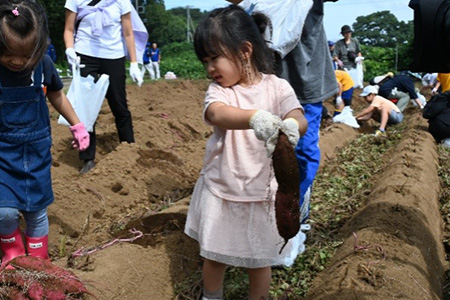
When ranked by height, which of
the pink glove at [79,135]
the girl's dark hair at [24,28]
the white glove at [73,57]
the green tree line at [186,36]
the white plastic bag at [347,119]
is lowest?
the green tree line at [186,36]

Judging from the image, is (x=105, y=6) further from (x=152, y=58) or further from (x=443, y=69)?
(x=152, y=58)

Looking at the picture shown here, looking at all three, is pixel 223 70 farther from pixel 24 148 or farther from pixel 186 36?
pixel 186 36

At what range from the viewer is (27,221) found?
2.78m

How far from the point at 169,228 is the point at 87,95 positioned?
1783 millimetres

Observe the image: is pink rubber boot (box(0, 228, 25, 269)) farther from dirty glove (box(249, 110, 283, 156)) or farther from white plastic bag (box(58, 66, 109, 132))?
white plastic bag (box(58, 66, 109, 132))

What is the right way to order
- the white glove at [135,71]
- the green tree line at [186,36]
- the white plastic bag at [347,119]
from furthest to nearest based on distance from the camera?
the green tree line at [186,36]
the white plastic bag at [347,119]
the white glove at [135,71]

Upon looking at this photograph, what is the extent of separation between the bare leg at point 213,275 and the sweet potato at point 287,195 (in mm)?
483

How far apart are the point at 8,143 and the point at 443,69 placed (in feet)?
6.53

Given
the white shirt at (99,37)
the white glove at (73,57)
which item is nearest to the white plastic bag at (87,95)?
the white glove at (73,57)

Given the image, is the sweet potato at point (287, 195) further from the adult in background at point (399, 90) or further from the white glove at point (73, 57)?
the adult in background at point (399, 90)

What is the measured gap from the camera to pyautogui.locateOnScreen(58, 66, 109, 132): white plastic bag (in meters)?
4.67

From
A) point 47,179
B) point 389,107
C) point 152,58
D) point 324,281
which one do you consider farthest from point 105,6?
point 152,58

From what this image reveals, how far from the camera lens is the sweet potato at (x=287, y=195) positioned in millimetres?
2020

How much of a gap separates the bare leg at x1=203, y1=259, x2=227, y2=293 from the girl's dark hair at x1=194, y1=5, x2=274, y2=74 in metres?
0.93
